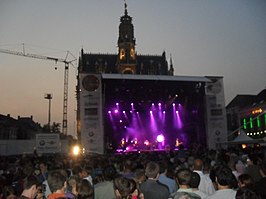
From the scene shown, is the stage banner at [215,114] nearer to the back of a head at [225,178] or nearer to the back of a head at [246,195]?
the back of a head at [225,178]

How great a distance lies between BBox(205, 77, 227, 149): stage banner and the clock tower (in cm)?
4472

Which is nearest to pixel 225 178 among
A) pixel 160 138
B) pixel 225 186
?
pixel 225 186

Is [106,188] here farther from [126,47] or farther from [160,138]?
[126,47]

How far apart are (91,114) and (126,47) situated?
2020 inches

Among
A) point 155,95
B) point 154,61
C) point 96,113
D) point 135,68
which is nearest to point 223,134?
point 155,95

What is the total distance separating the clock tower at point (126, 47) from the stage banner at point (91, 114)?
154 feet

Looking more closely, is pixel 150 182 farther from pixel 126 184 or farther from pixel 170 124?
pixel 170 124

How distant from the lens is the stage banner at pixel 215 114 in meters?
27.3

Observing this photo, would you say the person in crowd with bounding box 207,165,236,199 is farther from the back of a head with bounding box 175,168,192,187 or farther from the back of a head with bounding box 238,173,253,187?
the back of a head with bounding box 238,173,253,187

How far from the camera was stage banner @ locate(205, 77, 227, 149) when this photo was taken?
27.3 m

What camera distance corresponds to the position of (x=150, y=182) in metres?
4.46

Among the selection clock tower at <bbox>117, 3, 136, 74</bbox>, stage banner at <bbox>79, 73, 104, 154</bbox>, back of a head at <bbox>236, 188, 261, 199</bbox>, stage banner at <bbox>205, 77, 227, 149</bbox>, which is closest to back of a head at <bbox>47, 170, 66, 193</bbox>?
back of a head at <bbox>236, 188, 261, 199</bbox>

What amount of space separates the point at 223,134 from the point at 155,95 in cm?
758

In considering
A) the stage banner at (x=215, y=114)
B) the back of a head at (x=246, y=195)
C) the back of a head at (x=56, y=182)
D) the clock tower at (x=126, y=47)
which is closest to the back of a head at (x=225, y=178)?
the back of a head at (x=246, y=195)
